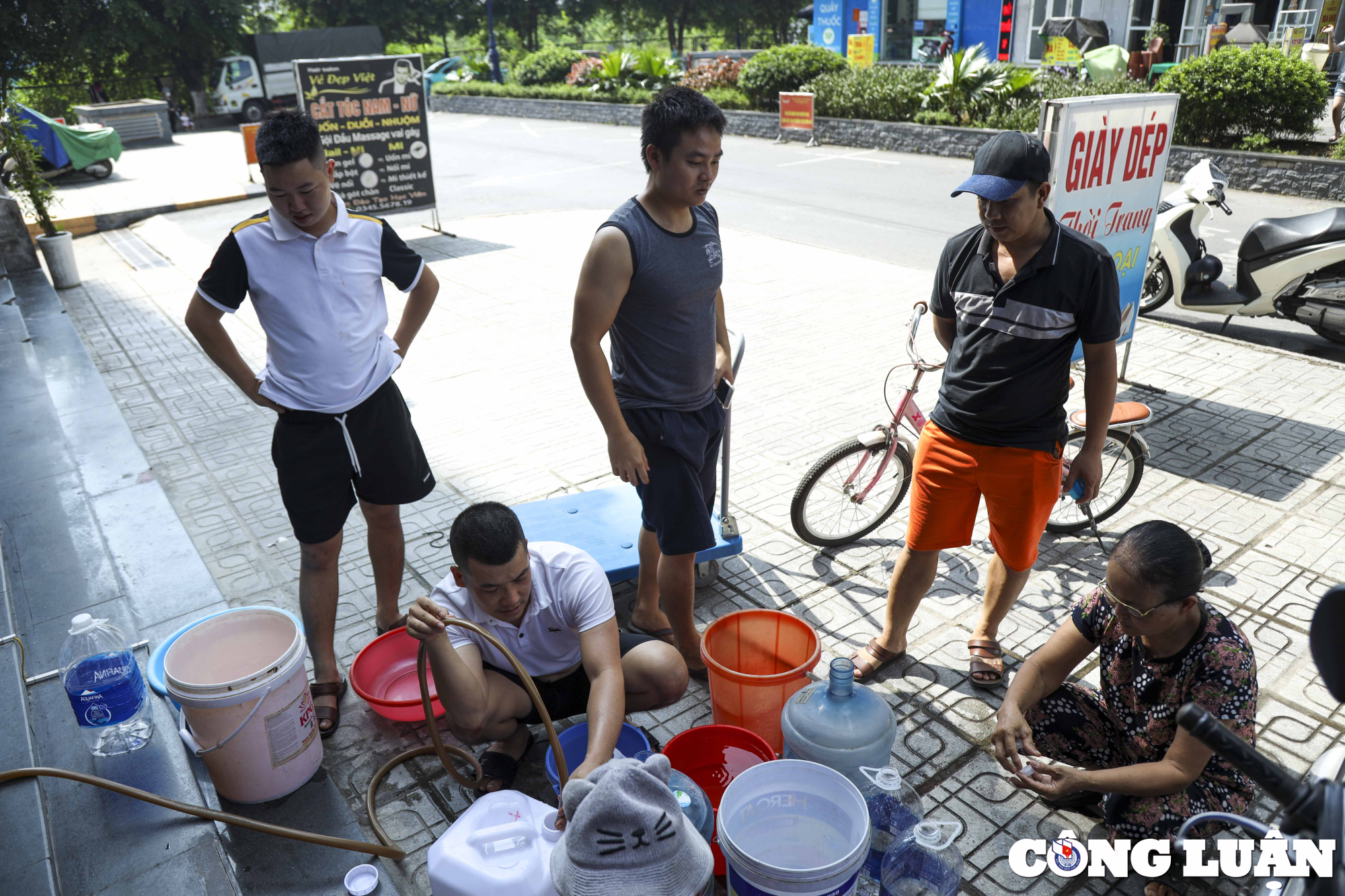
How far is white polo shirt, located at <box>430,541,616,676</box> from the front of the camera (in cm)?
274

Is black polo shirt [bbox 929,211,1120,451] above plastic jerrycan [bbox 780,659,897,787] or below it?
above

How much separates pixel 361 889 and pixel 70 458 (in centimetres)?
393

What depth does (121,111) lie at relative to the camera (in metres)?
24.7

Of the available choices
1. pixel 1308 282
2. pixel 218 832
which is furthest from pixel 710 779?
pixel 1308 282

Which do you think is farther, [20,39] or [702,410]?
[20,39]

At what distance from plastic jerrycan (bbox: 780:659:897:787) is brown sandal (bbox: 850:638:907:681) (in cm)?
70

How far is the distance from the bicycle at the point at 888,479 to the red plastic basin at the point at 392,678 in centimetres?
187

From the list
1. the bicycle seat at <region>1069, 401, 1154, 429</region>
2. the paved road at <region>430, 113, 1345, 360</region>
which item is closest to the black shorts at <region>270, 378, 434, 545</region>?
the bicycle seat at <region>1069, 401, 1154, 429</region>

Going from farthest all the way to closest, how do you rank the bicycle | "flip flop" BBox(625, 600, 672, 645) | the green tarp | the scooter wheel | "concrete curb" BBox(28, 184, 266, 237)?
the scooter wheel, the green tarp, "concrete curb" BBox(28, 184, 266, 237), the bicycle, "flip flop" BBox(625, 600, 672, 645)

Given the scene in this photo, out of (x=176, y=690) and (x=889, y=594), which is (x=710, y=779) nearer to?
(x=889, y=594)

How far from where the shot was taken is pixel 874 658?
348 centimetres

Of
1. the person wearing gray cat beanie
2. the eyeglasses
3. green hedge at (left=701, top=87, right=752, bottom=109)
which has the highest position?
green hedge at (left=701, top=87, right=752, bottom=109)

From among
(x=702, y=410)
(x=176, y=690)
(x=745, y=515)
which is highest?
(x=702, y=410)

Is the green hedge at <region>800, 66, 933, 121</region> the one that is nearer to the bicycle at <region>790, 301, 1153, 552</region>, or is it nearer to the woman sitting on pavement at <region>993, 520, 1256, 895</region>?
the bicycle at <region>790, 301, 1153, 552</region>
